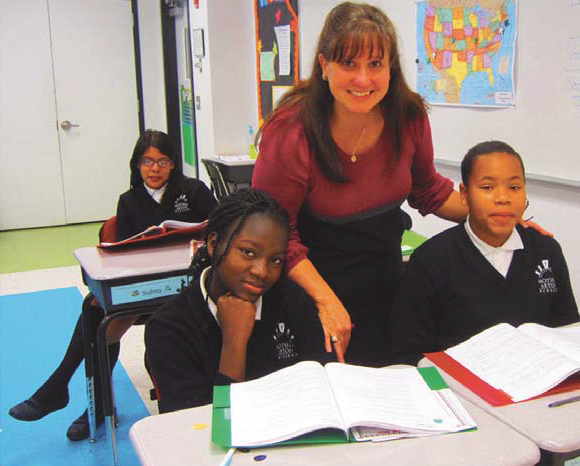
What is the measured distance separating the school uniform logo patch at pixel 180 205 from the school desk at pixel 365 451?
1836 mm

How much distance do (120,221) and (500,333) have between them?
1836 millimetres

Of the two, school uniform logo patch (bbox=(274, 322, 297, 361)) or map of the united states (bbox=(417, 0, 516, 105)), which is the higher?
map of the united states (bbox=(417, 0, 516, 105))

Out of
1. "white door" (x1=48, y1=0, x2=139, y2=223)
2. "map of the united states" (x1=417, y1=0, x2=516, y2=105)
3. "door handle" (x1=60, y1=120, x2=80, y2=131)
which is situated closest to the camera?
"map of the united states" (x1=417, y1=0, x2=516, y2=105)

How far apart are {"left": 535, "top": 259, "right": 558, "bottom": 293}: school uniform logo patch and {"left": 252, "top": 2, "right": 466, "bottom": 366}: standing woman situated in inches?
10.9

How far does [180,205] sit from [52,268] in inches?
88.6

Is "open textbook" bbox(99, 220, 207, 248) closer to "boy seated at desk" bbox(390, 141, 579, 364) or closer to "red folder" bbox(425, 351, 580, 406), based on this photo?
"boy seated at desk" bbox(390, 141, 579, 364)

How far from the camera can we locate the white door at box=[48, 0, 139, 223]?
5746mm

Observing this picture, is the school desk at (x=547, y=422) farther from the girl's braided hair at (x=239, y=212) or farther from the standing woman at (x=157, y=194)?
the standing woman at (x=157, y=194)

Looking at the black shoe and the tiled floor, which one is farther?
the tiled floor

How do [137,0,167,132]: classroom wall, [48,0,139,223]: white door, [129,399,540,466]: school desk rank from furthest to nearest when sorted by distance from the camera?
[137,0,167,132]: classroom wall < [48,0,139,223]: white door < [129,399,540,466]: school desk

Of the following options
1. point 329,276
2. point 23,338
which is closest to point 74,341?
point 23,338

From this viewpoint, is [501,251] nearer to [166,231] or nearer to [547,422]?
[547,422]

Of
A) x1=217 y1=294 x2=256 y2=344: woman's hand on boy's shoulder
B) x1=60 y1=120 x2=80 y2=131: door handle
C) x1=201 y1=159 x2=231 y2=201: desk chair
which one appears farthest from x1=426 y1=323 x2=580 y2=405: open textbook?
x1=60 y1=120 x2=80 y2=131: door handle

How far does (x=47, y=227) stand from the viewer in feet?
19.7
